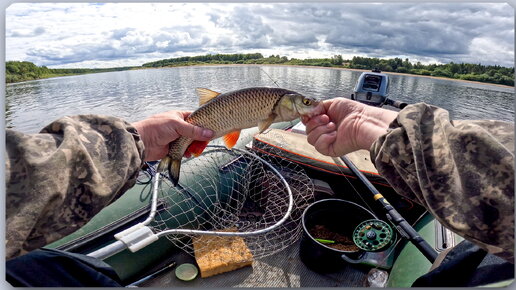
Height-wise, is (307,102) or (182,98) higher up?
(307,102)

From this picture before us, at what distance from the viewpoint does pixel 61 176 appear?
4.36 feet

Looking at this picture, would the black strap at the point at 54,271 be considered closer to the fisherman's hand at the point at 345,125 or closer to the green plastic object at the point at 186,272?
the green plastic object at the point at 186,272

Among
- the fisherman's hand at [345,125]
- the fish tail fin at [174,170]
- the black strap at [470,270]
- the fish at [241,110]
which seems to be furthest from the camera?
the fish tail fin at [174,170]

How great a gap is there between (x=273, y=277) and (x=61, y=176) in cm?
288

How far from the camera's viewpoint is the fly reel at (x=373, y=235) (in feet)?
10.1

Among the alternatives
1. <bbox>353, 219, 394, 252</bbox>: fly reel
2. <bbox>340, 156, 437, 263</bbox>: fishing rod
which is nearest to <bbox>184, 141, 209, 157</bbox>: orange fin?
<bbox>340, 156, 437, 263</bbox>: fishing rod

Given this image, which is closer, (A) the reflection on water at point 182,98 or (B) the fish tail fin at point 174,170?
(B) the fish tail fin at point 174,170

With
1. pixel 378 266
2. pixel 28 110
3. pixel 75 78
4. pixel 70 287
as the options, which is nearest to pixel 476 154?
pixel 70 287

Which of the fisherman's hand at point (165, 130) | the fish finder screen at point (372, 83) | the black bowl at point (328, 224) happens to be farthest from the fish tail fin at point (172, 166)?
the fish finder screen at point (372, 83)

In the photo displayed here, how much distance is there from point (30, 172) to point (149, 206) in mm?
2344

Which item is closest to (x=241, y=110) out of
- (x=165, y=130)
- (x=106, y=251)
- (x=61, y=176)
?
(x=165, y=130)

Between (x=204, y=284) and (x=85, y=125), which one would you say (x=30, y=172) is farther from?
(x=204, y=284)

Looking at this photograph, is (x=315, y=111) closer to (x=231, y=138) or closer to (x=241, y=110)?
(x=241, y=110)

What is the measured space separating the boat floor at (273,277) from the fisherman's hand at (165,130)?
6.33 feet
